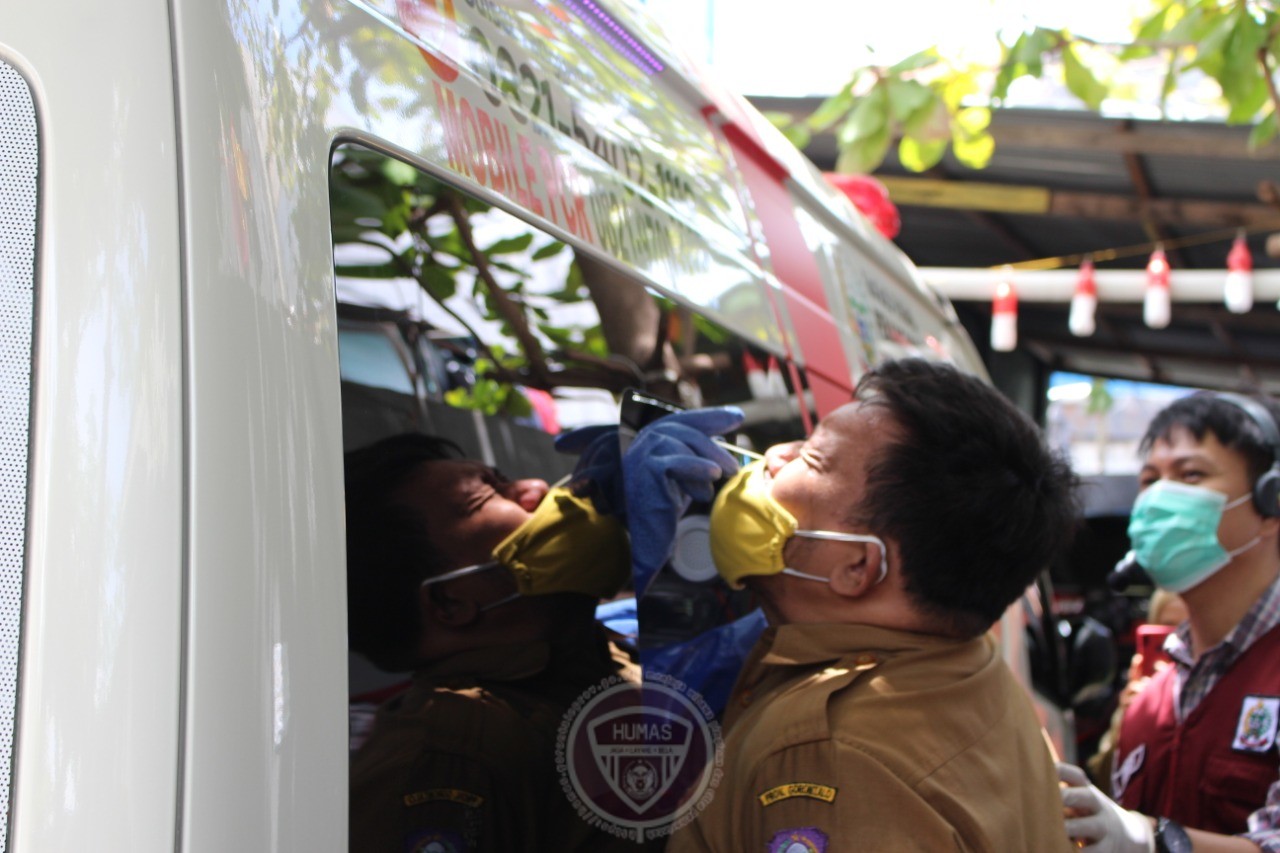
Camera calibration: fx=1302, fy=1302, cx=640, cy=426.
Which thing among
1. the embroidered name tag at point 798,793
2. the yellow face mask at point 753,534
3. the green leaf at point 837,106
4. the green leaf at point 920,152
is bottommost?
the embroidered name tag at point 798,793

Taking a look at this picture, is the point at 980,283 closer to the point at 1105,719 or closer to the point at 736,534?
the point at 1105,719

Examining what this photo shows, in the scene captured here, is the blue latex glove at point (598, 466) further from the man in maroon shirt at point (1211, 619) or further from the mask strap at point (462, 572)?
the man in maroon shirt at point (1211, 619)

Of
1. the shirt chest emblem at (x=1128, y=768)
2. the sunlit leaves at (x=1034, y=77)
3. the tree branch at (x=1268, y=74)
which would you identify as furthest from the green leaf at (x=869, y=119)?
the shirt chest emblem at (x=1128, y=768)

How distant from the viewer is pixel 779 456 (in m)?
1.91

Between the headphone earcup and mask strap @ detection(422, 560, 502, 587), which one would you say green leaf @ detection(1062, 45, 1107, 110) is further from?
mask strap @ detection(422, 560, 502, 587)

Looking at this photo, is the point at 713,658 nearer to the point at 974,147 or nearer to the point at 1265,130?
the point at 1265,130

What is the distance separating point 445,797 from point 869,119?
13.4ft

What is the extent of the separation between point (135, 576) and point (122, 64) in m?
0.37

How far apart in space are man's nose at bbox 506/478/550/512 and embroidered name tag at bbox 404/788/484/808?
0.34 metres

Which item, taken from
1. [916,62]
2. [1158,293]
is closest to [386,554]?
[916,62]

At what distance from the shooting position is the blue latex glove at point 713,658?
174 centimetres

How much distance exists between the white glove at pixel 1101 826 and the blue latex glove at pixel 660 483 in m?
0.78

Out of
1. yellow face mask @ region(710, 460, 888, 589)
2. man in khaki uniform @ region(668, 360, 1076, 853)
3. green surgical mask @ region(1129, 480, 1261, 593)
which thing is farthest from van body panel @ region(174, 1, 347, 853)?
green surgical mask @ region(1129, 480, 1261, 593)

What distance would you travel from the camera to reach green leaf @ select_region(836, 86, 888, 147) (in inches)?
193
